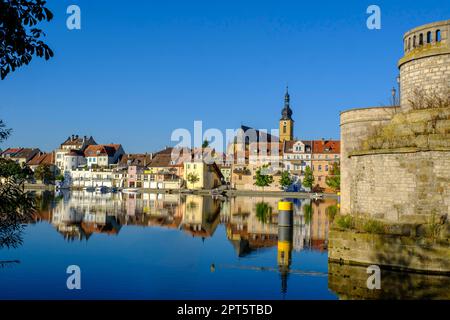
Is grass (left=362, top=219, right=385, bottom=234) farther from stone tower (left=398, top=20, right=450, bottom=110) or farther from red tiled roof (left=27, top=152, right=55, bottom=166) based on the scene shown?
red tiled roof (left=27, top=152, right=55, bottom=166)

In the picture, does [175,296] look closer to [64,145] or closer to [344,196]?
[344,196]

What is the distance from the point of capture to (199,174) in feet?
349

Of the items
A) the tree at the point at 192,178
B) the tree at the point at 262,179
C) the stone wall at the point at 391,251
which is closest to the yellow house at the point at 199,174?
the tree at the point at 192,178

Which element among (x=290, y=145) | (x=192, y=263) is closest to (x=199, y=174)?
(x=290, y=145)

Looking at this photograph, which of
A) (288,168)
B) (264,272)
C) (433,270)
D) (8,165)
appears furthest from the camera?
(288,168)

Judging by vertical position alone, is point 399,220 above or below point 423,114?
below

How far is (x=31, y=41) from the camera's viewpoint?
7.13m

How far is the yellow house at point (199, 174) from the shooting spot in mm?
106062

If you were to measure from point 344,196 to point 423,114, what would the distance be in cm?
601

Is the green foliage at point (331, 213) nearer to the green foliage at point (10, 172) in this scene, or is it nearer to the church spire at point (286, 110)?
the green foliage at point (10, 172)

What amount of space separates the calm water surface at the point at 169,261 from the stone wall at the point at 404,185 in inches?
129

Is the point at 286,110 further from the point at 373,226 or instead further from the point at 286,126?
the point at 373,226

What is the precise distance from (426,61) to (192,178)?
292 feet

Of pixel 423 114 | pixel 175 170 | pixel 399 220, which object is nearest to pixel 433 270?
pixel 399 220
